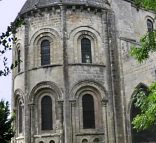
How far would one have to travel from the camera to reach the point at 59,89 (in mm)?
21078

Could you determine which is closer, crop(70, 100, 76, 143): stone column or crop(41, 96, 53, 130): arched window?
crop(70, 100, 76, 143): stone column

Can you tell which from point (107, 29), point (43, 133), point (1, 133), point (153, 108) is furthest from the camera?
point (107, 29)

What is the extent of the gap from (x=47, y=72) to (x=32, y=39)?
2.71 meters

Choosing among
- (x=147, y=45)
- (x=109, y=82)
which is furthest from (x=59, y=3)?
(x=147, y=45)

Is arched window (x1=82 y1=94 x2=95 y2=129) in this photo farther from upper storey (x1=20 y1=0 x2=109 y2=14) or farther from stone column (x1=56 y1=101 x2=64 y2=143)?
upper storey (x1=20 y1=0 x2=109 y2=14)

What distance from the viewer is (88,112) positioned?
2111cm

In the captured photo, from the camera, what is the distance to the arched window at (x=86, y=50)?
22.1 meters

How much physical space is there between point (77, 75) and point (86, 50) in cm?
201

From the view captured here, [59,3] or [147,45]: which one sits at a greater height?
[59,3]

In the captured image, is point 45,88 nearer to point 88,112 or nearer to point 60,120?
point 60,120

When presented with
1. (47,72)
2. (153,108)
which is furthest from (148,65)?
(153,108)

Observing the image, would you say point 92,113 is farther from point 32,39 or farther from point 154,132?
point 32,39

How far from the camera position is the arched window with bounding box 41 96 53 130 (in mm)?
21125

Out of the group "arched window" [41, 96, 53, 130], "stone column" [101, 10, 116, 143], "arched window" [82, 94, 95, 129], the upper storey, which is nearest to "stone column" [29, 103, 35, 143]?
"arched window" [41, 96, 53, 130]
